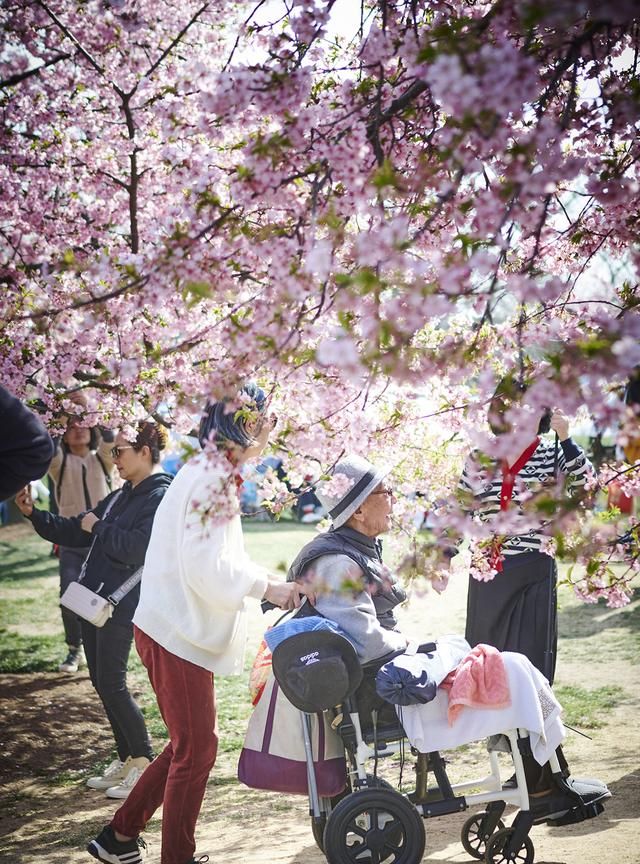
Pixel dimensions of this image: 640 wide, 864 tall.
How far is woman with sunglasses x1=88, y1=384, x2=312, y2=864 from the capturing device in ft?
11.5

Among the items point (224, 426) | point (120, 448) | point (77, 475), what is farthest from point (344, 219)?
point (77, 475)

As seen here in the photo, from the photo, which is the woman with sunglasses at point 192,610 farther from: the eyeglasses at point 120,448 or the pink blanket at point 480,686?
the eyeglasses at point 120,448

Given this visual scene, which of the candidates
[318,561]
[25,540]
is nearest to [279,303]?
[318,561]

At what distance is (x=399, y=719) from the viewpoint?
A: 345 cm

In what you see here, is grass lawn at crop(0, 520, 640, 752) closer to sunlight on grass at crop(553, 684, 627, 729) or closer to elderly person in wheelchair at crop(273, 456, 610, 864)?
sunlight on grass at crop(553, 684, 627, 729)

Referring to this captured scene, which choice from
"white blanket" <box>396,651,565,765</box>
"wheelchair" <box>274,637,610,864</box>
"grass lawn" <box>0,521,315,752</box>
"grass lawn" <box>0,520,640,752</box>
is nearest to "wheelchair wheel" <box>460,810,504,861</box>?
"wheelchair" <box>274,637,610,864</box>

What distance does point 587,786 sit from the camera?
388cm

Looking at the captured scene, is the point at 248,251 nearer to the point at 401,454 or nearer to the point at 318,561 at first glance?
the point at 318,561

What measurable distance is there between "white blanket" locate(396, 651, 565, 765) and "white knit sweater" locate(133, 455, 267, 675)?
74 cm

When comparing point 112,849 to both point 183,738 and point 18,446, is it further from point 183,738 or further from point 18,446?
point 18,446

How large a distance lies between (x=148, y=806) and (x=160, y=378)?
214 centimetres

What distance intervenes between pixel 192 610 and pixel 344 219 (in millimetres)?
1633

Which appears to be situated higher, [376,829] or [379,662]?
[379,662]

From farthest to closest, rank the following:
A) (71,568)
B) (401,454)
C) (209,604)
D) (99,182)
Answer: (71,568) → (99,182) → (401,454) → (209,604)
